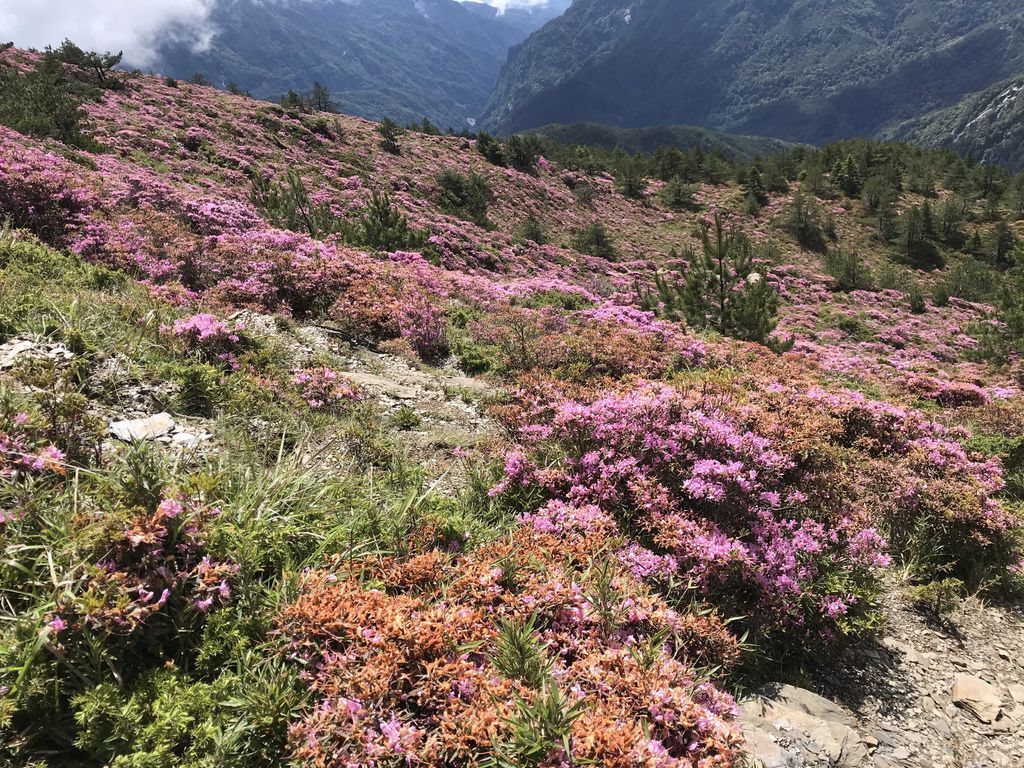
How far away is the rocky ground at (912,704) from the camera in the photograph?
322 centimetres

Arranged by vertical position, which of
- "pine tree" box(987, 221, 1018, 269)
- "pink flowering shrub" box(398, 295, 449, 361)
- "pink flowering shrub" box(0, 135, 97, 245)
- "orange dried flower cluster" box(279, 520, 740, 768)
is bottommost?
"orange dried flower cluster" box(279, 520, 740, 768)

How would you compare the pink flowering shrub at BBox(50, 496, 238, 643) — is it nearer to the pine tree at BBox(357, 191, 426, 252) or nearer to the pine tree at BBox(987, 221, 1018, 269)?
the pine tree at BBox(357, 191, 426, 252)

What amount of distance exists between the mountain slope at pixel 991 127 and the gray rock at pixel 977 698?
19407 cm

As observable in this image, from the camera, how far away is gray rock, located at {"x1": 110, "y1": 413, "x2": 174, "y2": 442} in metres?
4.39

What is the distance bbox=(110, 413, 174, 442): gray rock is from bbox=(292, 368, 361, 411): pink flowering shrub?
63.8 inches

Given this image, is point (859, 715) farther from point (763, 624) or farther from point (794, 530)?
point (794, 530)

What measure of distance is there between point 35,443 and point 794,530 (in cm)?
630

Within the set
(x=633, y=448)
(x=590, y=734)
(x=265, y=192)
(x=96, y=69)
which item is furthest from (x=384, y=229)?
(x=96, y=69)

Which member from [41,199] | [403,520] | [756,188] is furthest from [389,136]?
[403,520]

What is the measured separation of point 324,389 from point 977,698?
718 centimetres

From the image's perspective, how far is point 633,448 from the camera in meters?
5.06

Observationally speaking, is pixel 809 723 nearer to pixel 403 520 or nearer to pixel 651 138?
pixel 403 520

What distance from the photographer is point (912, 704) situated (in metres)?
3.87

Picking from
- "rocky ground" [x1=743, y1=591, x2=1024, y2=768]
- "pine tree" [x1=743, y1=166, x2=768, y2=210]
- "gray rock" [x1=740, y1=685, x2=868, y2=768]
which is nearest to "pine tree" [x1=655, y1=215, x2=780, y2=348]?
"rocky ground" [x1=743, y1=591, x2=1024, y2=768]
